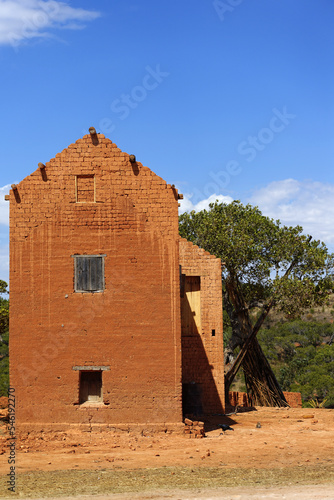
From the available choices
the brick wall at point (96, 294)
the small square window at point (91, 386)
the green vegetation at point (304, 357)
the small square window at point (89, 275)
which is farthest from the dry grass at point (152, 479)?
the green vegetation at point (304, 357)

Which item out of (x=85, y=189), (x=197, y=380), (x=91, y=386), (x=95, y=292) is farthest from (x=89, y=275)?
(x=197, y=380)

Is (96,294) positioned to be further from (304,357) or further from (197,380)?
(304,357)

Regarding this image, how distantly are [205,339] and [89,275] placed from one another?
5859mm

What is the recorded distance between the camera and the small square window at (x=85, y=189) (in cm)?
1731

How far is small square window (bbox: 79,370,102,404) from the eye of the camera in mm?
16828

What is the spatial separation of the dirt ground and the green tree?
25.8ft

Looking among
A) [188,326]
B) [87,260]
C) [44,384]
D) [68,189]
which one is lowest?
[44,384]

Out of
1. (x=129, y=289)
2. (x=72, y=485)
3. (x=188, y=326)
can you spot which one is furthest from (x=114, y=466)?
→ (x=188, y=326)

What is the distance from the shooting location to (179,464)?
13117 mm

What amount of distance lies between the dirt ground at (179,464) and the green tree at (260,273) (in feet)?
25.8

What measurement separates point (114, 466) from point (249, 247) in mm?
15218

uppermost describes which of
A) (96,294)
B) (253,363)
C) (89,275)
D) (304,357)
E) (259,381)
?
(89,275)

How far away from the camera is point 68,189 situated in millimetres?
17219

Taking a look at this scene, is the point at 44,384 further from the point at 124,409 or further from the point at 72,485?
the point at 72,485
